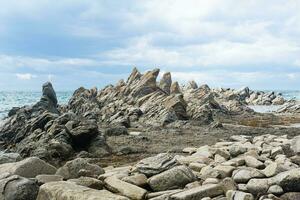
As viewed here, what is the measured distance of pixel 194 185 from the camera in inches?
527

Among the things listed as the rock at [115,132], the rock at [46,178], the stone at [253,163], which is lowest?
the rock at [115,132]

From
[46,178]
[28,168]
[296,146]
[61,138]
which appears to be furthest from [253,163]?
[61,138]

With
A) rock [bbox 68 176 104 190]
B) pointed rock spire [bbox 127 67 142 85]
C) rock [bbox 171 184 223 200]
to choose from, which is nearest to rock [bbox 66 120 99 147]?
rock [bbox 68 176 104 190]

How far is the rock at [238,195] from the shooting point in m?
11.8

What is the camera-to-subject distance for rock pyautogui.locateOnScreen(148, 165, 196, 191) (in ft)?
44.3

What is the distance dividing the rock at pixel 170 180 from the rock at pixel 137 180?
0.26 metres

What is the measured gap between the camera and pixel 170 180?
13586 millimetres

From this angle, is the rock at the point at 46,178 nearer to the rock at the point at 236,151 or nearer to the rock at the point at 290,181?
the rock at the point at 290,181

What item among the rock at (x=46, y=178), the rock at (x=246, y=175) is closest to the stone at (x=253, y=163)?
the rock at (x=246, y=175)

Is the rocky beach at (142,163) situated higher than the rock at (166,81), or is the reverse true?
the rock at (166,81)

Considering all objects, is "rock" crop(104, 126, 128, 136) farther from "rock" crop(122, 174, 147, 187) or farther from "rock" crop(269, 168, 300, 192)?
"rock" crop(269, 168, 300, 192)

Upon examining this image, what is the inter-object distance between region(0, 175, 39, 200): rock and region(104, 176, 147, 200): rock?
216cm

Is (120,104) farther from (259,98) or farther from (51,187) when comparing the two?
(259,98)

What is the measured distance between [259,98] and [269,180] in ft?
370
